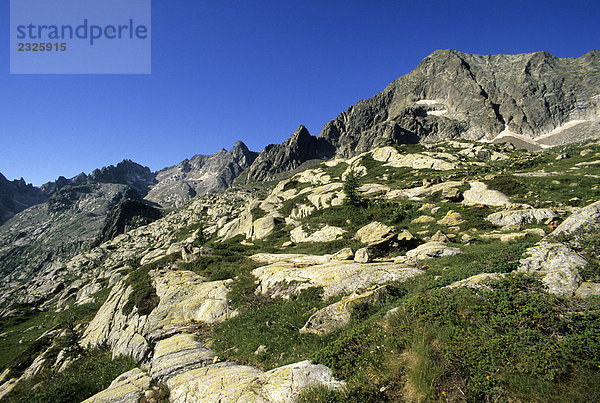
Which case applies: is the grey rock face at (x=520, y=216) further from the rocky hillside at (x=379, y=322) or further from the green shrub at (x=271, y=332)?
the green shrub at (x=271, y=332)

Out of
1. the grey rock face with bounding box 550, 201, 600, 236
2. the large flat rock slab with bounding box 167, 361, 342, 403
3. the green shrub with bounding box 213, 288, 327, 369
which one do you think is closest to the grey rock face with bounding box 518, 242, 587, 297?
the grey rock face with bounding box 550, 201, 600, 236

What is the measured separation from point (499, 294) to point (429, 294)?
82.1 inches

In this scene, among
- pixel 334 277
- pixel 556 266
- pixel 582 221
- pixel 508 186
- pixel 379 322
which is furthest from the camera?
pixel 508 186

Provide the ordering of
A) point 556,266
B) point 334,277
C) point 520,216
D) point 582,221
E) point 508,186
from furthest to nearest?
point 508,186, point 520,216, point 334,277, point 582,221, point 556,266

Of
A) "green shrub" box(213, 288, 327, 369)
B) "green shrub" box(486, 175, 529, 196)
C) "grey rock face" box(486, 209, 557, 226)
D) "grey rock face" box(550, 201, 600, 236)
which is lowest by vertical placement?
"green shrub" box(213, 288, 327, 369)

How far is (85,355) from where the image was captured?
21.0 m

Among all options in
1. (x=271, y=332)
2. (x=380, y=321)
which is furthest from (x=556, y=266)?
(x=271, y=332)

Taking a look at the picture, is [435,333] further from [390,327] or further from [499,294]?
[499,294]

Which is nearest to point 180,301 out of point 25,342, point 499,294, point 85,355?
point 85,355

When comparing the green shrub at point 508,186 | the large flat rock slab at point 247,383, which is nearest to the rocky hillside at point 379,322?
the large flat rock slab at point 247,383

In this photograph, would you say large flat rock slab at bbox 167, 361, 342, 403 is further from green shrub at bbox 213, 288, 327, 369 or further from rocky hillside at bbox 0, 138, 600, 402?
green shrub at bbox 213, 288, 327, 369

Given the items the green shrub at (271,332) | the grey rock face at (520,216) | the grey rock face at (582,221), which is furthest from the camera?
the grey rock face at (520,216)

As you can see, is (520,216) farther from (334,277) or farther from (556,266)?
(334,277)

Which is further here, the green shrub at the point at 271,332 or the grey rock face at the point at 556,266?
the green shrub at the point at 271,332
